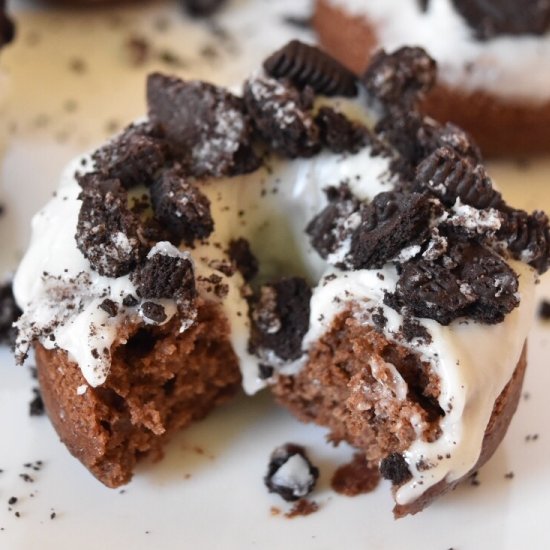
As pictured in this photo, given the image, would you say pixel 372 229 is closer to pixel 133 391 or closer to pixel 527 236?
pixel 527 236

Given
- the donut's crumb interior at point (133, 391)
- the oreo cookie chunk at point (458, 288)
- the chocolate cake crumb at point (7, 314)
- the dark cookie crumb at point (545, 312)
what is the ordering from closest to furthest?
1. the oreo cookie chunk at point (458, 288)
2. the donut's crumb interior at point (133, 391)
3. the chocolate cake crumb at point (7, 314)
4. the dark cookie crumb at point (545, 312)

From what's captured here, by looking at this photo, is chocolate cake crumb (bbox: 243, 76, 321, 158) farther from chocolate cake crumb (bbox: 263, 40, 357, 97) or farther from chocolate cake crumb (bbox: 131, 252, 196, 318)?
chocolate cake crumb (bbox: 131, 252, 196, 318)

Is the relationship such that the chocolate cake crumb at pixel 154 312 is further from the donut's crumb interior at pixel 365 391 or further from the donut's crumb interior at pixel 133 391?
the donut's crumb interior at pixel 365 391

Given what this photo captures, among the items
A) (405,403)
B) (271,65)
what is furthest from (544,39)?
(405,403)

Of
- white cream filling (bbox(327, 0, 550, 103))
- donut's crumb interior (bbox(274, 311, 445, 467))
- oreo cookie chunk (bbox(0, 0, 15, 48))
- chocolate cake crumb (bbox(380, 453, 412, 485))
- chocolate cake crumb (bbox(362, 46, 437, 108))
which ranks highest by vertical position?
oreo cookie chunk (bbox(0, 0, 15, 48))

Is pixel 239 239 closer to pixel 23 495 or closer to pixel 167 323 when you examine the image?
pixel 167 323

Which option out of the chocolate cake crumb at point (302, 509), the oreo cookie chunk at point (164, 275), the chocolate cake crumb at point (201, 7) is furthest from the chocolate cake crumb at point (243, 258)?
the chocolate cake crumb at point (201, 7)

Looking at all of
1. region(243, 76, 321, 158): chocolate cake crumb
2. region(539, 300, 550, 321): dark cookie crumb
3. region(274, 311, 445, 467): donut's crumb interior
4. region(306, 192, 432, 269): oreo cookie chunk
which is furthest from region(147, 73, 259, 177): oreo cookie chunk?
region(539, 300, 550, 321): dark cookie crumb
